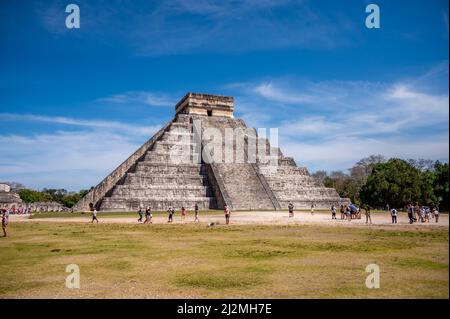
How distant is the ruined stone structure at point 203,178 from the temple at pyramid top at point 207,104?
7.54ft

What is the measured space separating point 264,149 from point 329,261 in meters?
28.8

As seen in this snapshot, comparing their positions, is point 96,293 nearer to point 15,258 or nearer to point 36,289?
point 36,289

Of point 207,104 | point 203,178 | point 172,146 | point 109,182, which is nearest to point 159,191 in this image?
point 203,178

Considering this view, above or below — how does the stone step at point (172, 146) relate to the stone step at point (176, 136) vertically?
below

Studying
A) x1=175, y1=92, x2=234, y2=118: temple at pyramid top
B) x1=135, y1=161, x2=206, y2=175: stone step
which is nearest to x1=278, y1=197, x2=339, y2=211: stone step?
x1=135, y1=161, x2=206, y2=175: stone step

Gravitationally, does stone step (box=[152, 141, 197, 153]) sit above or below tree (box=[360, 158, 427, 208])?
above

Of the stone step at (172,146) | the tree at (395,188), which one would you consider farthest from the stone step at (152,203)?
the tree at (395,188)

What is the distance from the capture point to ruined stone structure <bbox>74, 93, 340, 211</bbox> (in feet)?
91.3

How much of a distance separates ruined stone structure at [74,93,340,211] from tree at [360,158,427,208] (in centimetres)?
771

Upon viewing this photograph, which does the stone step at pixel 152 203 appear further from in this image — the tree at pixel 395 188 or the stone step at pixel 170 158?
the tree at pixel 395 188

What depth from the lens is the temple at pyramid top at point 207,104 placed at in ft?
132

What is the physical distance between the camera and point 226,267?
720cm

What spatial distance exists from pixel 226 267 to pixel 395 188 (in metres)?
32.6

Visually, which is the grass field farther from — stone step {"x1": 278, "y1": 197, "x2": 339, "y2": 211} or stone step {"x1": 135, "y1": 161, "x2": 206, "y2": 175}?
stone step {"x1": 278, "y1": 197, "x2": 339, "y2": 211}
